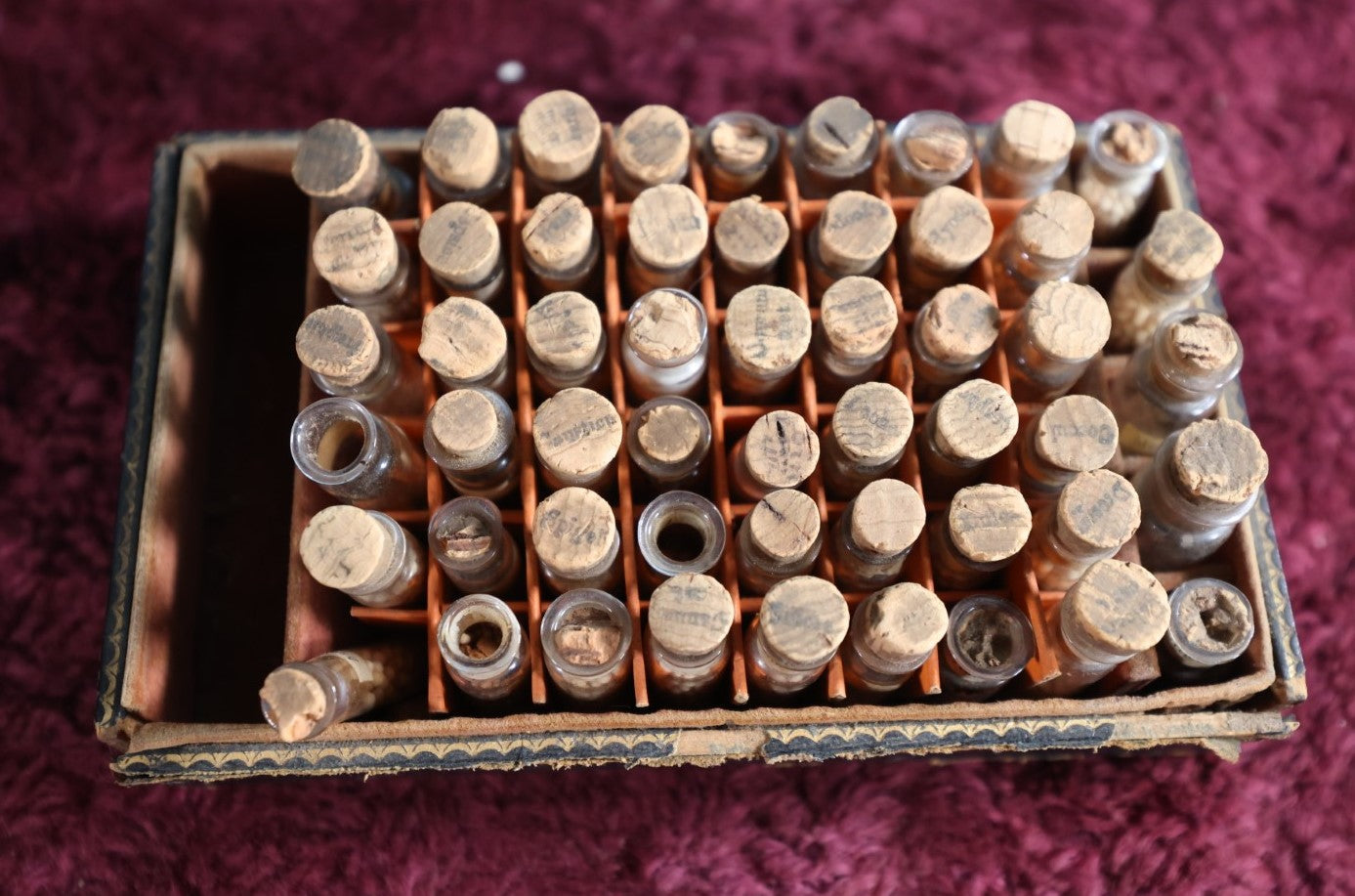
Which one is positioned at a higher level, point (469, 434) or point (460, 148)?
point (460, 148)

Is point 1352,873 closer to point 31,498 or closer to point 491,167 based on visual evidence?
point 491,167

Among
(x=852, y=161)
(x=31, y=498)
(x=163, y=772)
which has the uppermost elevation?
(x=852, y=161)

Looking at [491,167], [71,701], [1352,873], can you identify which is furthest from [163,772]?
[1352,873]

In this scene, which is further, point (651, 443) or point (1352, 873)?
point (1352, 873)

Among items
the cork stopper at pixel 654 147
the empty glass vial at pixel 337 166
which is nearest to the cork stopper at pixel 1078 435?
the cork stopper at pixel 654 147

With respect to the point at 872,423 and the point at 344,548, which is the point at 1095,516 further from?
the point at 344,548

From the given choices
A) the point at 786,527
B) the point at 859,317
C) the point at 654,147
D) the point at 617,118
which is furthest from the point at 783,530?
the point at 617,118
